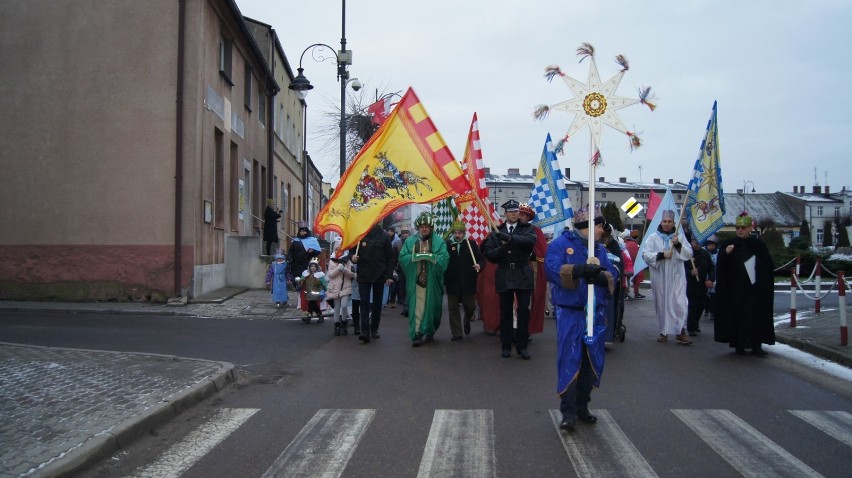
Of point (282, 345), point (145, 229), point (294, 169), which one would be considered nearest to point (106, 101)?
point (145, 229)

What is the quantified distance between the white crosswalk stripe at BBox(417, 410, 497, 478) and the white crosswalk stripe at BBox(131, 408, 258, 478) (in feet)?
5.31

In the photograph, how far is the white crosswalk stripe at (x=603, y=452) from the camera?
4812 millimetres

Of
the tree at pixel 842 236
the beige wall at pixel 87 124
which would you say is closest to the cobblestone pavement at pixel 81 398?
the beige wall at pixel 87 124

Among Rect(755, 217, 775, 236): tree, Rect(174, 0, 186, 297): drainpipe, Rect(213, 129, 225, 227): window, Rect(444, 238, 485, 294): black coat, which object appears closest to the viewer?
Rect(444, 238, 485, 294): black coat

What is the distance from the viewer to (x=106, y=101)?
1633 centimetres

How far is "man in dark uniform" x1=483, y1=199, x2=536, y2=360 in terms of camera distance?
9.47 m

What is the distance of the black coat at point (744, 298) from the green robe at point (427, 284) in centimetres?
399

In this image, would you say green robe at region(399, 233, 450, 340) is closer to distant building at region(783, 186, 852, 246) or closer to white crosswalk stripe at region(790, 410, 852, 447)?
white crosswalk stripe at region(790, 410, 852, 447)

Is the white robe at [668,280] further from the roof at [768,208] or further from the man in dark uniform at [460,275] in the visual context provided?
the roof at [768,208]

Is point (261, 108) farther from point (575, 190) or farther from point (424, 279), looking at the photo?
point (575, 190)

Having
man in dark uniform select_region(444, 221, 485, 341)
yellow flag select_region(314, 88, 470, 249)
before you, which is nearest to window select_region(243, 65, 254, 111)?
Result: man in dark uniform select_region(444, 221, 485, 341)

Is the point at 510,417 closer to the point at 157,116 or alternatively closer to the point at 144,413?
the point at 144,413

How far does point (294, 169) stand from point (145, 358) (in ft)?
90.0

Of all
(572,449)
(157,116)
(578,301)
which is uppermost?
(157,116)
